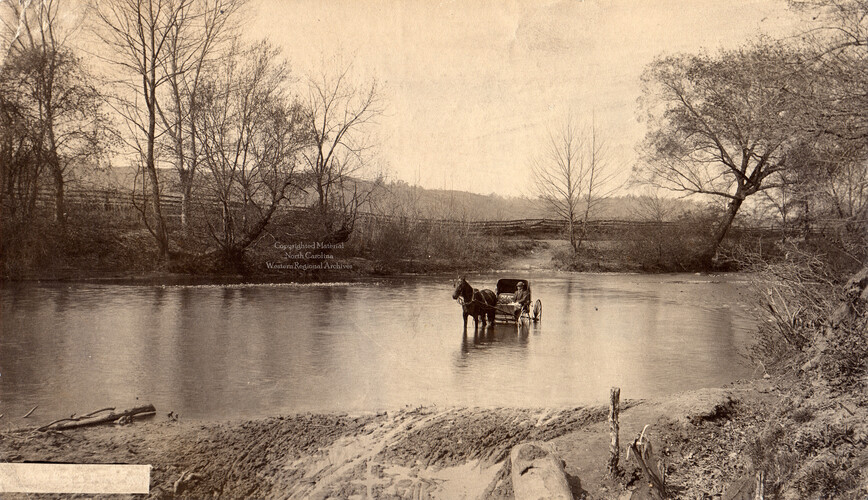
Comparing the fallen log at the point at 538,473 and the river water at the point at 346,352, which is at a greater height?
the river water at the point at 346,352

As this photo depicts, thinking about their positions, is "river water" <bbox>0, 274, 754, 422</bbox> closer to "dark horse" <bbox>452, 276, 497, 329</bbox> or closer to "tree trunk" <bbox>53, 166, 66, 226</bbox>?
"dark horse" <bbox>452, 276, 497, 329</bbox>

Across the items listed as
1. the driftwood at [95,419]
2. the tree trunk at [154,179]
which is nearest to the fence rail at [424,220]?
the tree trunk at [154,179]

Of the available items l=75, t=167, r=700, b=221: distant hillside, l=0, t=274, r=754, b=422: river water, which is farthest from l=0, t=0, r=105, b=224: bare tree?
l=0, t=274, r=754, b=422: river water

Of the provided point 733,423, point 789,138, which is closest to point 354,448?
point 733,423

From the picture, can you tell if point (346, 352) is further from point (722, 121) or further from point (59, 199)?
point (59, 199)

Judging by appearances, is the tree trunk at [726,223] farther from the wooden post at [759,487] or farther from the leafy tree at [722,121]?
the wooden post at [759,487]
